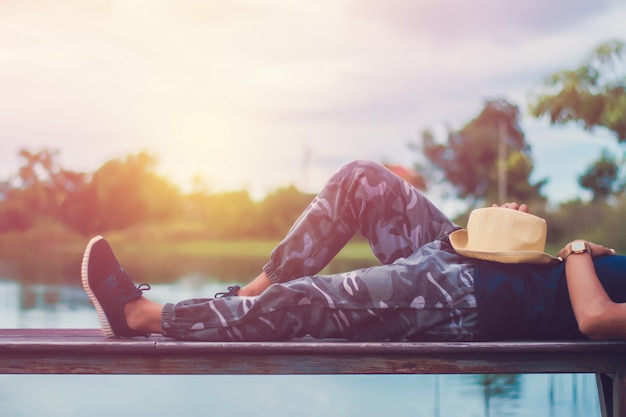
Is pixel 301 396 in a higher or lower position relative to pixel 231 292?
lower

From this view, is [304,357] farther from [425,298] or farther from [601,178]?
[601,178]

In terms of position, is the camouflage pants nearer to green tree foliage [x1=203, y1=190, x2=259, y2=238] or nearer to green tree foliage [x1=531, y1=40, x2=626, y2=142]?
green tree foliage [x1=531, y1=40, x2=626, y2=142]

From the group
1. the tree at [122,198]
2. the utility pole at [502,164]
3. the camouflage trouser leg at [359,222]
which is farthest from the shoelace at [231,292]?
the tree at [122,198]

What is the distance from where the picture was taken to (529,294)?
2047 millimetres

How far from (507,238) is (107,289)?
1.11m

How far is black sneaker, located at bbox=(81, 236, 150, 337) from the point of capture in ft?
7.10

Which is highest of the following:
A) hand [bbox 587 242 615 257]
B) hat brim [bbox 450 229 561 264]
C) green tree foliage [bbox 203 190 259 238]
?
green tree foliage [bbox 203 190 259 238]

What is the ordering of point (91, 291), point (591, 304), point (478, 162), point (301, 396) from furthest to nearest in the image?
point (478, 162)
point (301, 396)
point (91, 291)
point (591, 304)

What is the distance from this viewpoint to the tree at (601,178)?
25.6m

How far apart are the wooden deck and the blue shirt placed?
66 millimetres

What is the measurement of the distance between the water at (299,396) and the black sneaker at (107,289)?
2398 millimetres

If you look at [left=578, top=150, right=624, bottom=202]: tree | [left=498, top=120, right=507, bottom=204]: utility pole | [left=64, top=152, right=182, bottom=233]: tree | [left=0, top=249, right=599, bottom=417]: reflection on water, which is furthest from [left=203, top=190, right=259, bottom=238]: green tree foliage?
[left=0, top=249, right=599, bottom=417]: reflection on water

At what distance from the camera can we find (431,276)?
207cm

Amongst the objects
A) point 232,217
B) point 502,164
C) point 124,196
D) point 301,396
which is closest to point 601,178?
point 502,164
